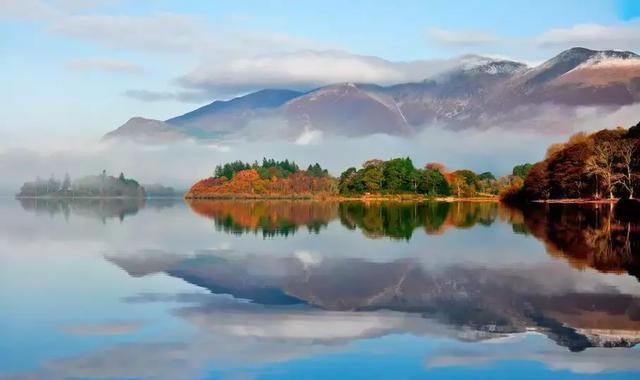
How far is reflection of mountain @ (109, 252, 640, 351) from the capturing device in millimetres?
11336

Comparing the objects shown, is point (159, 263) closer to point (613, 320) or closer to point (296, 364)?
point (296, 364)

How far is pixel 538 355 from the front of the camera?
368 inches

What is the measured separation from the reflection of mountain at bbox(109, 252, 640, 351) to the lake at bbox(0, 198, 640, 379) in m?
0.05

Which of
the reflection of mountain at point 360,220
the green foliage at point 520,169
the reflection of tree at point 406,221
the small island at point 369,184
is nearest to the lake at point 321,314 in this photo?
the reflection of tree at point 406,221

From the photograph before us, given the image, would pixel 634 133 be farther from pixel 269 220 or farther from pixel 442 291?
pixel 442 291

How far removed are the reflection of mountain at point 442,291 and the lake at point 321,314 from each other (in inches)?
2.0

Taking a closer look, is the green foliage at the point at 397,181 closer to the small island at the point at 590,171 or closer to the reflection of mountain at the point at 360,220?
the small island at the point at 590,171

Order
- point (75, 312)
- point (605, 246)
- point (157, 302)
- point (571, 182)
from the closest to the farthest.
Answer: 1. point (75, 312)
2. point (157, 302)
3. point (605, 246)
4. point (571, 182)

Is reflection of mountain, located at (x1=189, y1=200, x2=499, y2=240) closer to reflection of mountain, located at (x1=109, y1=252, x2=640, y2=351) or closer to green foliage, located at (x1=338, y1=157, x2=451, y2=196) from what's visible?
reflection of mountain, located at (x1=109, y1=252, x2=640, y2=351)

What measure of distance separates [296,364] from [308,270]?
9.41 metres

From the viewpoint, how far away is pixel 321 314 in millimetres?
12180

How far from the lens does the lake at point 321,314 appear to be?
8953 mm

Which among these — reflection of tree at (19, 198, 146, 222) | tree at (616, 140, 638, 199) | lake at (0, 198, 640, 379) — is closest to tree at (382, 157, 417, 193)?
reflection of tree at (19, 198, 146, 222)

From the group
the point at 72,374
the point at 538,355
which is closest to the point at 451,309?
the point at 538,355
